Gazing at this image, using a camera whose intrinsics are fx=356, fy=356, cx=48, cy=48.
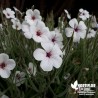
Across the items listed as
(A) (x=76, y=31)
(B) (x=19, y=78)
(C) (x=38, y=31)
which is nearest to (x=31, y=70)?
(B) (x=19, y=78)

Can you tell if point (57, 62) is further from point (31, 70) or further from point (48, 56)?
point (31, 70)

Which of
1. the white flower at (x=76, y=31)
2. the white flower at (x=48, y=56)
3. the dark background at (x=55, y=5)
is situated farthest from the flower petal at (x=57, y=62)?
the dark background at (x=55, y=5)

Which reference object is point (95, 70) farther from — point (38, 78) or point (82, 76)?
point (38, 78)

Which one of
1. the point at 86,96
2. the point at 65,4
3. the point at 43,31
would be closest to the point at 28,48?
the point at 43,31

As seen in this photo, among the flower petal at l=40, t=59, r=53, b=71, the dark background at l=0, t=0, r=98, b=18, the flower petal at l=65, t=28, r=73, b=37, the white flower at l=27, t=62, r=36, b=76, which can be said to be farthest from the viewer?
the dark background at l=0, t=0, r=98, b=18

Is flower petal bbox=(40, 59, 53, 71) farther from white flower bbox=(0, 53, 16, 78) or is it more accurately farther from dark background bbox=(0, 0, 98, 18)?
dark background bbox=(0, 0, 98, 18)

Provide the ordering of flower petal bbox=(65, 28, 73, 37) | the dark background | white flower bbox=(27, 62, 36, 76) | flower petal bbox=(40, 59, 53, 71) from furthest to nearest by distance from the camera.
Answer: the dark background, flower petal bbox=(65, 28, 73, 37), white flower bbox=(27, 62, 36, 76), flower petal bbox=(40, 59, 53, 71)

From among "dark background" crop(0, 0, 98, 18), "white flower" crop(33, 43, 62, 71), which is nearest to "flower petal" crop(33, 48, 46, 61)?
"white flower" crop(33, 43, 62, 71)
